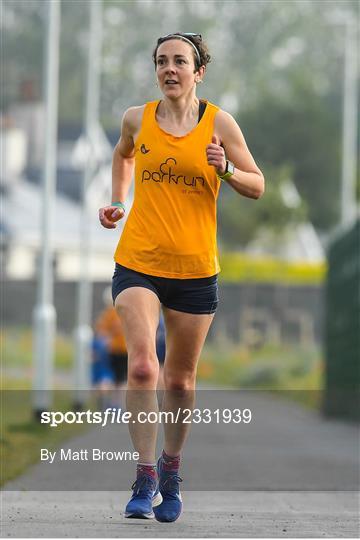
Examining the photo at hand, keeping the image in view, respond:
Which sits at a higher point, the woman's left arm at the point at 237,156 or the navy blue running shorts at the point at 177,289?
the woman's left arm at the point at 237,156

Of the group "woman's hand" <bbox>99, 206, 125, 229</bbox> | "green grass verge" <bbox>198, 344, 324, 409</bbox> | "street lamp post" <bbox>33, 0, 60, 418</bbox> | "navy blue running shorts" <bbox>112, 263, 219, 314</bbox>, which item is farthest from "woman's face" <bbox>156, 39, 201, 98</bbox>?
"green grass verge" <bbox>198, 344, 324, 409</bbox>

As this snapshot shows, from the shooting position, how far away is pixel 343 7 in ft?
273

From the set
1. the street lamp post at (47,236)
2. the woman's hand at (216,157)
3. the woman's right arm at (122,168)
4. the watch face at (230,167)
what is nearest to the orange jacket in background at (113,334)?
the street lamp post at (47,236)

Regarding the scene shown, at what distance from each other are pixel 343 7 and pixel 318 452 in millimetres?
70372

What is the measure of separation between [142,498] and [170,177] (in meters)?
1.37

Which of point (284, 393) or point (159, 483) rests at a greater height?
point (159, 483)

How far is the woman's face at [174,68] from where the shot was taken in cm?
739

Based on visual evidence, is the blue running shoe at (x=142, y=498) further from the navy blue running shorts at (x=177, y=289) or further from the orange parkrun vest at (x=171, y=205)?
the orange parkrun vest at (x=171, y=205)

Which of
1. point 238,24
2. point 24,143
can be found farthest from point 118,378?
point 238,24

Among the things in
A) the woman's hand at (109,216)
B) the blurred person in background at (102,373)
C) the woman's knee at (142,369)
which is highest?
the woman's hand at (109,216)

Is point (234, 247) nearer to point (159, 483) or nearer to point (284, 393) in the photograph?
point (284, 393)

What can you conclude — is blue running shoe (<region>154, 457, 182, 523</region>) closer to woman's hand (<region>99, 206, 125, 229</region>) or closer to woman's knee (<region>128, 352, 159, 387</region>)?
woman's knee (<region>128, 352, 159, 387</region>)

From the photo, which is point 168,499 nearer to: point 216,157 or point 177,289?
point 177,289

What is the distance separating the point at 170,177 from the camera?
7332 mm
